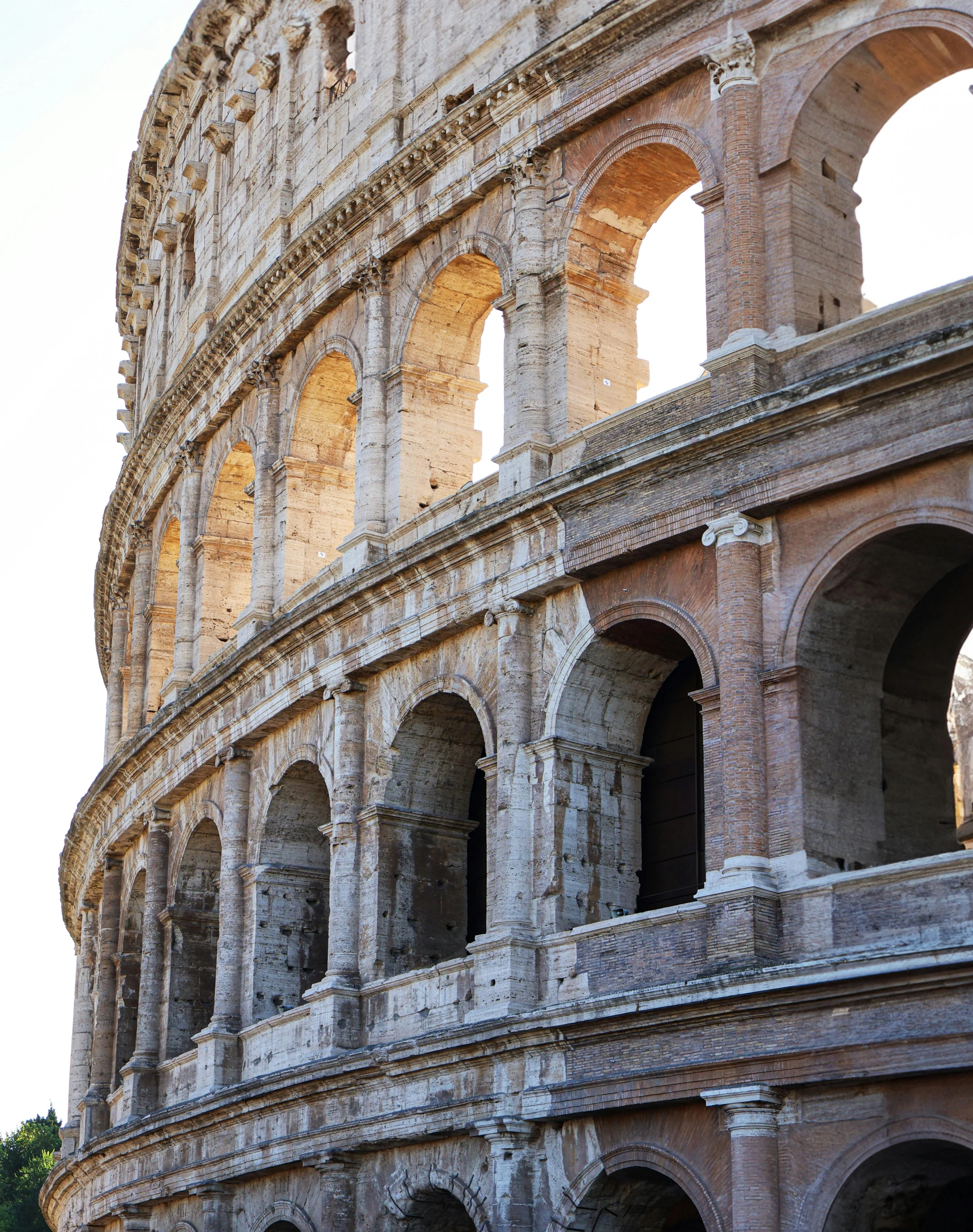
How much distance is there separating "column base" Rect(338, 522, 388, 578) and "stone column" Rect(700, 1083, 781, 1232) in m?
7.85

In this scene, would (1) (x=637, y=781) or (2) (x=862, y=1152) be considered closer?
(2) (x=862, y=1152)

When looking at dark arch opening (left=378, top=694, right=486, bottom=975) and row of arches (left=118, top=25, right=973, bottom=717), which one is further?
dark arch opening (left=378, top=694, right=486, bottom=975)

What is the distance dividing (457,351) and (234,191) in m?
7.47

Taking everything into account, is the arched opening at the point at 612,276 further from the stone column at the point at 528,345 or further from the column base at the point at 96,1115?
the column base at the point at 96,1115

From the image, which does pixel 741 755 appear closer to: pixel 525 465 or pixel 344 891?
pixel 525 465

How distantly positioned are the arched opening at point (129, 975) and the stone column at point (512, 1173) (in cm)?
1053

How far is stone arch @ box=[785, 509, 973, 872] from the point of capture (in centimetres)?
1437

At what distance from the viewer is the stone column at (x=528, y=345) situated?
17656 mm

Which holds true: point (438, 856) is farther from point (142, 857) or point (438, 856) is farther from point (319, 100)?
point (319, 100)

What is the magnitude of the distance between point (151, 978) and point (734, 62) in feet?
43.8

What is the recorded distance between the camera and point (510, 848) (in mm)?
16391

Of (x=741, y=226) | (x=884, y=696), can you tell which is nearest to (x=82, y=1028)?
(x=884, y=696)

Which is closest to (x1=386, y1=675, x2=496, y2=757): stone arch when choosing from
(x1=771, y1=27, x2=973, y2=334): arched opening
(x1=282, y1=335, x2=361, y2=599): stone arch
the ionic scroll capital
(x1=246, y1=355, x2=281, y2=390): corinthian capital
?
the ionic scroll capital

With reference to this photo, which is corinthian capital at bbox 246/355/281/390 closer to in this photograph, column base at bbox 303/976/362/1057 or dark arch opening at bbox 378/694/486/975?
A: dark arch opening at bbox 378/694/486/975
